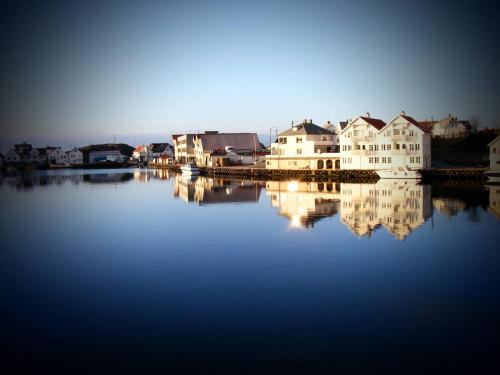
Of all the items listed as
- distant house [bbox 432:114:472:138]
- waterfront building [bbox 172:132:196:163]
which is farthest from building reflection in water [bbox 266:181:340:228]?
waterfront building [bbox 172:132:196:163]

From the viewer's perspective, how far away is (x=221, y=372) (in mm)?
8023

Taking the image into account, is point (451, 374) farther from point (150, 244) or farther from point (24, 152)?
point (24, 152)

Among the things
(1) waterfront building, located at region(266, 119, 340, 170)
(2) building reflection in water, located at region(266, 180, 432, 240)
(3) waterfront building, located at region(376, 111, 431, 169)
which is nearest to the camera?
(2) building reflection in water, located at region(266, 180, 432, 240)

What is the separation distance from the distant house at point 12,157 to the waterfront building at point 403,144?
96.3 metres

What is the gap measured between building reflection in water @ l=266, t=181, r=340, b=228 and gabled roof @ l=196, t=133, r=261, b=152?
3869 cm

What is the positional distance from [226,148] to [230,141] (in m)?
Result: 4.01

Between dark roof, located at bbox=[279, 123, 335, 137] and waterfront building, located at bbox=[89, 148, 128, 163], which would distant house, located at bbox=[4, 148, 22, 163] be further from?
dark roof, located at bbox=[279, 123, 335, 137]

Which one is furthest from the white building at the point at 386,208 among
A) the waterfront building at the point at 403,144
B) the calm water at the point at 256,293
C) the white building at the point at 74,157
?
the white building at the point at 74,157

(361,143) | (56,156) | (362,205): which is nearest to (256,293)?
(362,205)

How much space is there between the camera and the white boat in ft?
154

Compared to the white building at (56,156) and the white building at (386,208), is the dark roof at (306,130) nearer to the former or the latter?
the white building at (386,208)

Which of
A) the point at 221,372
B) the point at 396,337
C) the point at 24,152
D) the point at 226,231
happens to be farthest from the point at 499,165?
the point at 24,152

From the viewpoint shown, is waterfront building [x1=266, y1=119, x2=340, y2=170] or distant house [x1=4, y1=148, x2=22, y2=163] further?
distant house [x1=4, y1=148, x2=22, y2=163]

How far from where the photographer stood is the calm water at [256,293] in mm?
8703
